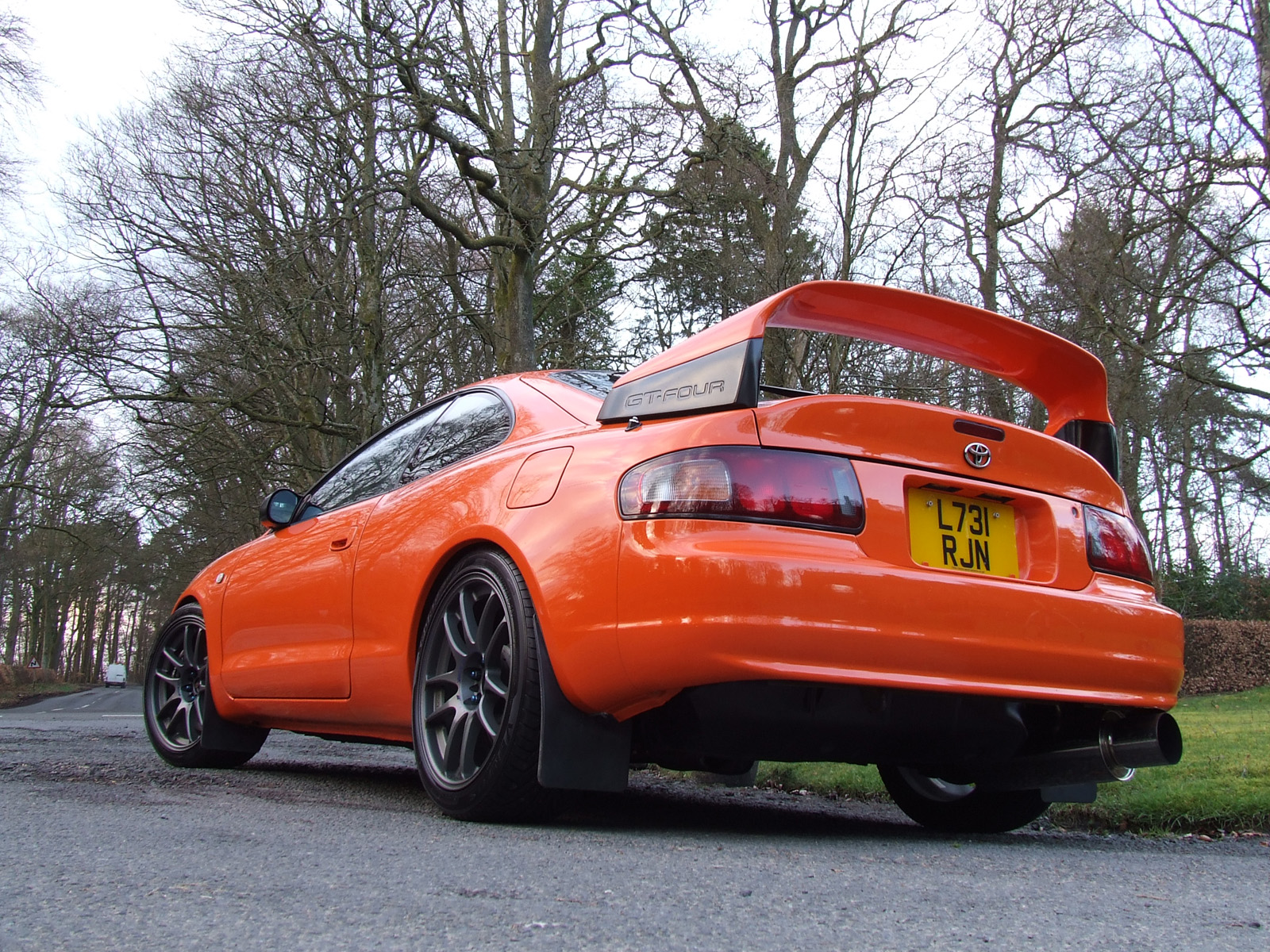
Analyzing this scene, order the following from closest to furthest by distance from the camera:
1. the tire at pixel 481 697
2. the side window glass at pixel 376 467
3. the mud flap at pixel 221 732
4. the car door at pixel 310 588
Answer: the tire at pixel 481 697, the car door at pixel 310 588, the side window glass at pixel 376 467, the mud flap at pixel 221 732

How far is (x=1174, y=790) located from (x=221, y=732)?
3945mm

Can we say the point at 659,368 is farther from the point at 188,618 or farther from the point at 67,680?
the point at 67,680

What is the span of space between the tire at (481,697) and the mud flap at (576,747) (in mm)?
60

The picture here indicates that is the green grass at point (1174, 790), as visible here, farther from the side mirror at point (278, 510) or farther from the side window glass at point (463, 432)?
the side mirror at point (278, 510)

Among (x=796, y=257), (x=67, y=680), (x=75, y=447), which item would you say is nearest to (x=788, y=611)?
(x=796, y=257)

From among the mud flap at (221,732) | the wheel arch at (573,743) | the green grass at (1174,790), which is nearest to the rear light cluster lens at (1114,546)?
the green grass at (1174,790)

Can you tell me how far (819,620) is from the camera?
2391mm

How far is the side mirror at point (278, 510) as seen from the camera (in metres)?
4.55

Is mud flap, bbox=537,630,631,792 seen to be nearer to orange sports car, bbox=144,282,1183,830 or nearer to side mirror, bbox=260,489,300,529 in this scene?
orange sports car, bbox=144,282,1183,830

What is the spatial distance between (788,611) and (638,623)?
36cm

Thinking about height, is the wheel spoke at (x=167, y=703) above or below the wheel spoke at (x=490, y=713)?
below

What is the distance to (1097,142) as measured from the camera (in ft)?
30.6

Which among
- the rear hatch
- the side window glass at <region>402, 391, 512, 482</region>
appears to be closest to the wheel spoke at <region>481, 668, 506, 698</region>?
the side window glass at <region>402, 391, 512, 482</region>

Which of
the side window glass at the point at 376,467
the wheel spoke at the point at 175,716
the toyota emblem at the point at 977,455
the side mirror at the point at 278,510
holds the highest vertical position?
the side window glass at the point at 376,467
